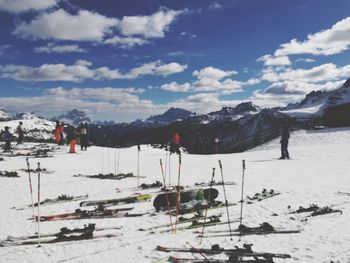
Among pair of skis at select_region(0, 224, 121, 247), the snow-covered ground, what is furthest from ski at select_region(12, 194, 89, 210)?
pair of skis at select_region(0, 224, 121, 247)

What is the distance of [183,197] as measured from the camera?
12023mm

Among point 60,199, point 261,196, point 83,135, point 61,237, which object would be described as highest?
point 83,135

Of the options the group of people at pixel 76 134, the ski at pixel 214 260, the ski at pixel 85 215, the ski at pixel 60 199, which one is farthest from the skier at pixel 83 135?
the ski at pixel 214 260

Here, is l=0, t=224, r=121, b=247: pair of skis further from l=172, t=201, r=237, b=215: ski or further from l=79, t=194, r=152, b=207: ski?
l=79, t=194, r=152, b=207: ski

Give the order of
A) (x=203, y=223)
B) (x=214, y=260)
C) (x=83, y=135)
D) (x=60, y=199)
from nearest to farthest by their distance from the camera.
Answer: (x=214, y=260) → (x=203, y=223) → (x=60, y=199) → (x=83, y=135)

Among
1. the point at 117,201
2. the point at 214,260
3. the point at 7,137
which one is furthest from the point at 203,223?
the point at 7,137

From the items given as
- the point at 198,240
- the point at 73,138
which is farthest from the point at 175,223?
the point at 73,138

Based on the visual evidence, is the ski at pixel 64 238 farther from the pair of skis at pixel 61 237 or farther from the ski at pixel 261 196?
the ski at pixel 261 196

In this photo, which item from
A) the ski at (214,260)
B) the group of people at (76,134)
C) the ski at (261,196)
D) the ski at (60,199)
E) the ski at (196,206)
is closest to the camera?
the ski at (214,260)

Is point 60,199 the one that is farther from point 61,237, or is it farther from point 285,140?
point 285,140

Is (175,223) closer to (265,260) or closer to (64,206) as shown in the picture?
(265,260)

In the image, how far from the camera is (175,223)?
31.0 feet

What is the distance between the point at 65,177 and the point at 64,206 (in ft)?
23.8

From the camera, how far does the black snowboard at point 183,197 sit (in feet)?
37.9
